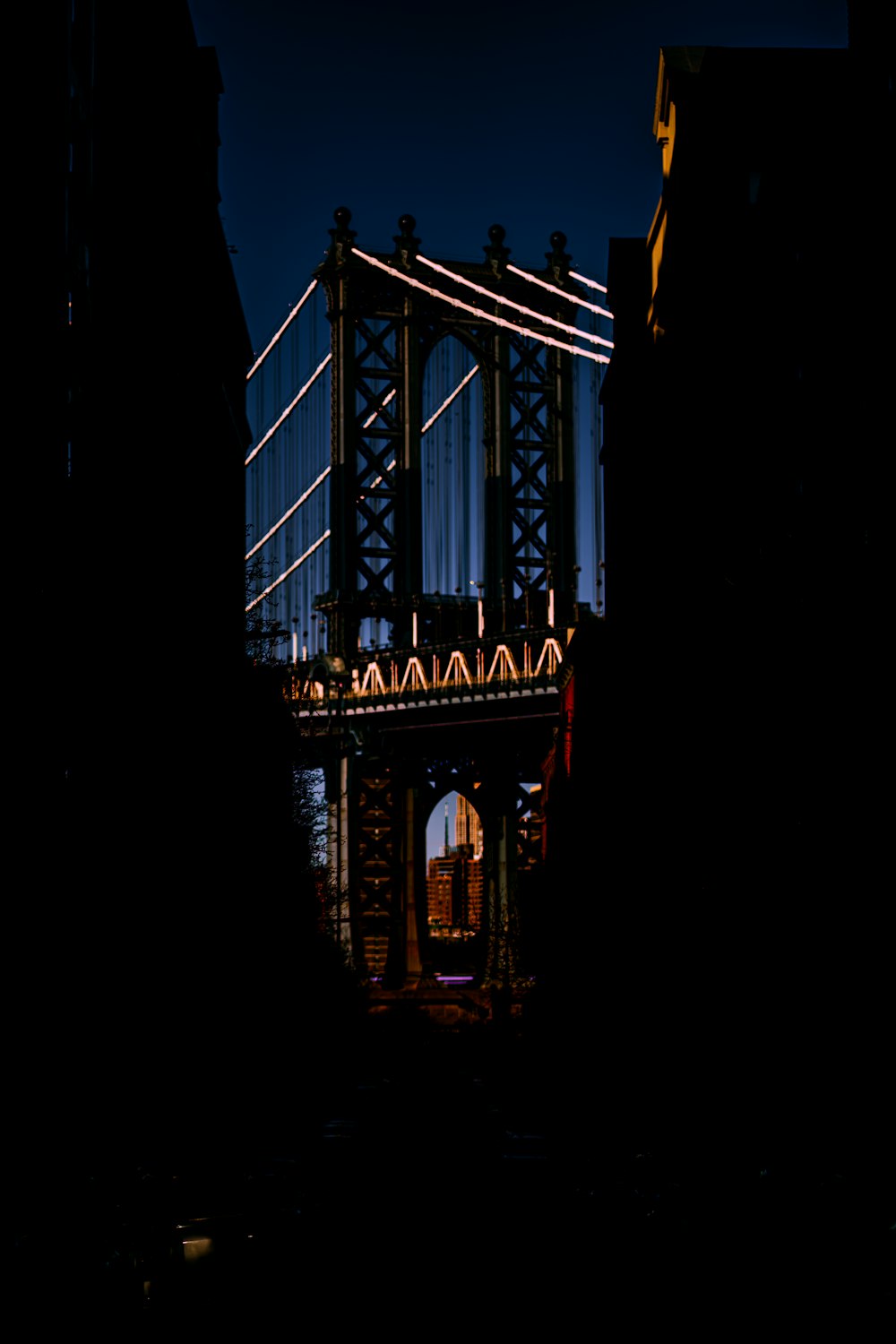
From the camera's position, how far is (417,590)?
83250mm

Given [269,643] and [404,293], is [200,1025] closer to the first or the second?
[269,643]

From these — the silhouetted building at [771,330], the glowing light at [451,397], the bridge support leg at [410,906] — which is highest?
the glowing light at [451,397]

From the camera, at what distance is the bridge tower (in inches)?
3243

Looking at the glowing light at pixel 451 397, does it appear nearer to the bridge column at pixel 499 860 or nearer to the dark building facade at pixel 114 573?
the bridge column at pixel 499 860

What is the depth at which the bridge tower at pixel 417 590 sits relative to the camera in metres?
82.4

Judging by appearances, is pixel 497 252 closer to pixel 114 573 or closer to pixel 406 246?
pixel 406 246

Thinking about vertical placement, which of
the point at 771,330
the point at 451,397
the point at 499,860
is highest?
the point at 451,397

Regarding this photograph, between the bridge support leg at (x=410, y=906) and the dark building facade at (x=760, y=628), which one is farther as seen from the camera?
the bridge support leg at (x=410, y=906)

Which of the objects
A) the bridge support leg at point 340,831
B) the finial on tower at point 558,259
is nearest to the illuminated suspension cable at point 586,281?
the finial on tower at point 558,259

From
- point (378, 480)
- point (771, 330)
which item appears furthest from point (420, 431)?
point (771, 330)

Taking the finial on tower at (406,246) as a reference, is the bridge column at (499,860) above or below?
below

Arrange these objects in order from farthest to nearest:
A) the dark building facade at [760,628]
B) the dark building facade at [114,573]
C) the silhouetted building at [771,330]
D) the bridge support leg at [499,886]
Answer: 1. the bridge support leg at [499,886]
2. the silhouetted building at [771,330]
3. the dark building facade at [760,628]
4. the dark building facade at [114,573]

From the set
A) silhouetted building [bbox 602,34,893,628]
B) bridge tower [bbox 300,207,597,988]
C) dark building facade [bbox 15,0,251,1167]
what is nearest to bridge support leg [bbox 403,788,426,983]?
bridge tower [bbox 300,207,597,988]

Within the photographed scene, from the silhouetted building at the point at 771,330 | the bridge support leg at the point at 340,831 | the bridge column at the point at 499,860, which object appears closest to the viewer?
the silhouetted building at the point at 771,330
